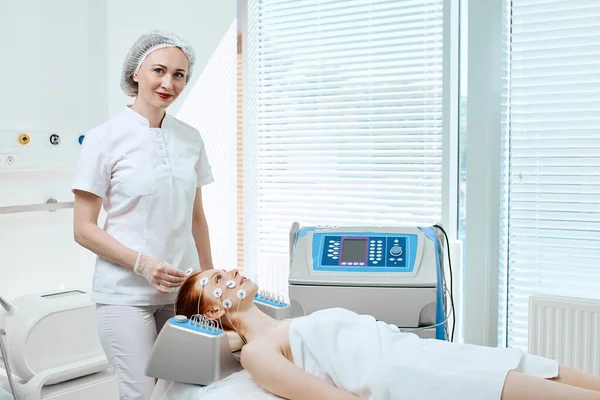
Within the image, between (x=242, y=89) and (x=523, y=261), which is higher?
(x=242, y=89)

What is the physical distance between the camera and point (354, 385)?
138 centimetres

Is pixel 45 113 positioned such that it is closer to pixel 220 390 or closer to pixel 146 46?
pixel 146 46

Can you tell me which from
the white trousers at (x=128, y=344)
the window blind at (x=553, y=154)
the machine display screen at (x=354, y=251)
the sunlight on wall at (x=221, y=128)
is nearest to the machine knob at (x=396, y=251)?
the machine display screen at (x=354, y=251)

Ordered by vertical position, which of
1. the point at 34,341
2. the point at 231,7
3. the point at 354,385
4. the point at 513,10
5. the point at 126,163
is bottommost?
the point at 34,341

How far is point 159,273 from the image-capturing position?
5.50 ft

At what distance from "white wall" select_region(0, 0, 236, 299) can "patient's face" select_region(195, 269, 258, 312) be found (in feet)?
4.20

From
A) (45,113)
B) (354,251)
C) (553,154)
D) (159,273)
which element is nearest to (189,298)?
(159,273)

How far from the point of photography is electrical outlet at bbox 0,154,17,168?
2.48 metres

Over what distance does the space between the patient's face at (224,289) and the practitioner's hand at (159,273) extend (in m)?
0.06

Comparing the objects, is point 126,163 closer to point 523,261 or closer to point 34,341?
point 34,341

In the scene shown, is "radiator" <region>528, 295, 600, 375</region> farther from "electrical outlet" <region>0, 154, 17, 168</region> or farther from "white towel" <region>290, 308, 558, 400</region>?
"electrical outlet" <region>0, 154, 17, 168</region>

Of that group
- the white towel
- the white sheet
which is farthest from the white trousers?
the white towel

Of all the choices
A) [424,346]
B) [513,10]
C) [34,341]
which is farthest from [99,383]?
[513,10]

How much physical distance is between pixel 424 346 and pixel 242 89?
2.08 metres
